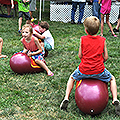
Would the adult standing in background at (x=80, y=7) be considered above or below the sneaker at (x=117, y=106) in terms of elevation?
above

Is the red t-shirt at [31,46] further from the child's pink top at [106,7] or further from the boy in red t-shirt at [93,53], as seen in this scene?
the child's pink top at [106,7]

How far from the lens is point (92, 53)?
10.1 ft

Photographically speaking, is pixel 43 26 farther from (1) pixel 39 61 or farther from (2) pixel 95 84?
(2) pixel 95 84

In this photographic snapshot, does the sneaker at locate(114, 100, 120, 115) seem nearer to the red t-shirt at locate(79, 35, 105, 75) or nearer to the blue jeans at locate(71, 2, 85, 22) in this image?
the red t-shirt at locate(79, 35, 105, 75)

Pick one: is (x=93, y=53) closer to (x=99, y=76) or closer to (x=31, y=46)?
(x=99, y=76)

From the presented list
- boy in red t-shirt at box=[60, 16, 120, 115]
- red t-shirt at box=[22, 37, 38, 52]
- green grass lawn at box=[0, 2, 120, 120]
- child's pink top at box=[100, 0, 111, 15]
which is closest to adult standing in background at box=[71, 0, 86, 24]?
child's pink top at box=[100, 0, 111, 15]

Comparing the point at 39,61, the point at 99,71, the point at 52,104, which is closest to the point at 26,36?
the point at 39,61

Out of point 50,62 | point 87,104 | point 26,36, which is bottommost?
point 50,62

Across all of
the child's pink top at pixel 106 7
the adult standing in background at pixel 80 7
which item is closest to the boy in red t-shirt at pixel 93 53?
the child's pink top at pixel 106 7

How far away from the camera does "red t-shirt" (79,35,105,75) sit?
3051 millimetres

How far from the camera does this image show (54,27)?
383 inches

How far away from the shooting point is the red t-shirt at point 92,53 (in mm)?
Answer: 3051

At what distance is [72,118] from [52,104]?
1.87ft

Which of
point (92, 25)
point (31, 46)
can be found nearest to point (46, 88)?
point (31, 46)
